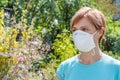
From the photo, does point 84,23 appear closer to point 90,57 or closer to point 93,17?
point 93,17

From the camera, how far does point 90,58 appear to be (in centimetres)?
279

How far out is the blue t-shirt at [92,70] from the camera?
107 inches

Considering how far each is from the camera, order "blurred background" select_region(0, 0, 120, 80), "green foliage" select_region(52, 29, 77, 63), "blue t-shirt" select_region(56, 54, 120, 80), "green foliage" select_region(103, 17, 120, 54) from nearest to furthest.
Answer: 1. "blue t-shirt" select_region(56, 54, 120, 80)
2. "blurred background" select_region(0, 0, 120, 80)
3. "green foliage" select_region(52, 29, 77, 63)
4. "green foliage" select_region(103, 17, 120, 54)

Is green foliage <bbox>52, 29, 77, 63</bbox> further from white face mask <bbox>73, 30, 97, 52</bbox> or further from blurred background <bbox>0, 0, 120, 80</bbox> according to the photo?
white face mask <bbox>73, 30, 97, 52</bbox>

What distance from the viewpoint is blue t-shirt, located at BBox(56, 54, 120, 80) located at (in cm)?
273

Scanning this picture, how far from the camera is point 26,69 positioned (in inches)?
234

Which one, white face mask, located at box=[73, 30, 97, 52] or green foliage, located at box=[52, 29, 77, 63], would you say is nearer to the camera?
white face mask, located at box=[73, 30, 97, 52]

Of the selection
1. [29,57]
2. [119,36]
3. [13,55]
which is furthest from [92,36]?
[119,36]

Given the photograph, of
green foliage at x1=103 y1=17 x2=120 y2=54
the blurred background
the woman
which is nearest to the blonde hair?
the woman

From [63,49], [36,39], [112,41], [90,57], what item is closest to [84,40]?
[90,57]

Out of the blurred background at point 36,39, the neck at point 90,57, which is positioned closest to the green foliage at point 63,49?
the blurred background at point 36,39

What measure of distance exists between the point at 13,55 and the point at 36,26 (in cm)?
293

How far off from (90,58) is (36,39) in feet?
13.1

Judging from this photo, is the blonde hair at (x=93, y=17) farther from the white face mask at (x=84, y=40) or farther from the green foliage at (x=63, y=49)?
the green foliage at (x=63, y=49)
